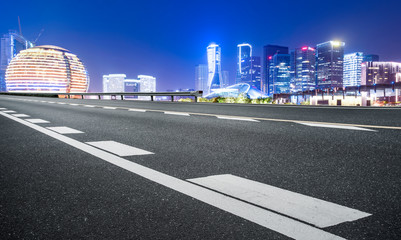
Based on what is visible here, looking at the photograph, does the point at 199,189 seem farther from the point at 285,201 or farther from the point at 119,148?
the point at 119,148

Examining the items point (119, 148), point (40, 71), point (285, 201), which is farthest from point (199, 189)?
point (40, 71)

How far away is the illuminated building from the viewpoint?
159625mm

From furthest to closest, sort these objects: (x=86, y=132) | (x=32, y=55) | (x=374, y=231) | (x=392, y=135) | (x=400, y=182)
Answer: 1. (x=32, y=55)
2. (x=86, y=132)
3. (x=392, y=135)
4. (x=400, y=182)
5. (x=374, y=231)

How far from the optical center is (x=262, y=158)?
381cm

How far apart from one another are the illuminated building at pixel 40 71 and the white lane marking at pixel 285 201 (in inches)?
6911

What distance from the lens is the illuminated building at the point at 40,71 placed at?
6284 inches

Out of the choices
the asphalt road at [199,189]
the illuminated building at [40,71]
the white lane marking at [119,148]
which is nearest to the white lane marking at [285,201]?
the asphalt road at [199,189]

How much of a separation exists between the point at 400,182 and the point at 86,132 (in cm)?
532

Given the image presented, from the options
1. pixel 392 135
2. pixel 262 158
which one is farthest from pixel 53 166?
pixel 392 135

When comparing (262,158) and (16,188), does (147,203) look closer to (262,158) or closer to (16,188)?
(16,188)

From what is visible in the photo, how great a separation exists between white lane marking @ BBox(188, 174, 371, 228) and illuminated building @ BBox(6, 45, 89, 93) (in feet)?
576

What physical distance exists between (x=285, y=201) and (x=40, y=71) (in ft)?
579

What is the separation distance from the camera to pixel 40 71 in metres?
160

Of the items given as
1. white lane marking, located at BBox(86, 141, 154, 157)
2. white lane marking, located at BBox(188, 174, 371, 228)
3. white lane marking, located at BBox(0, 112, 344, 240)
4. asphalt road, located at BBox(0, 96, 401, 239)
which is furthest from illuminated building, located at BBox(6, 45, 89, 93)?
white lane marking, located at BBox(188, 174, 371, 228)
